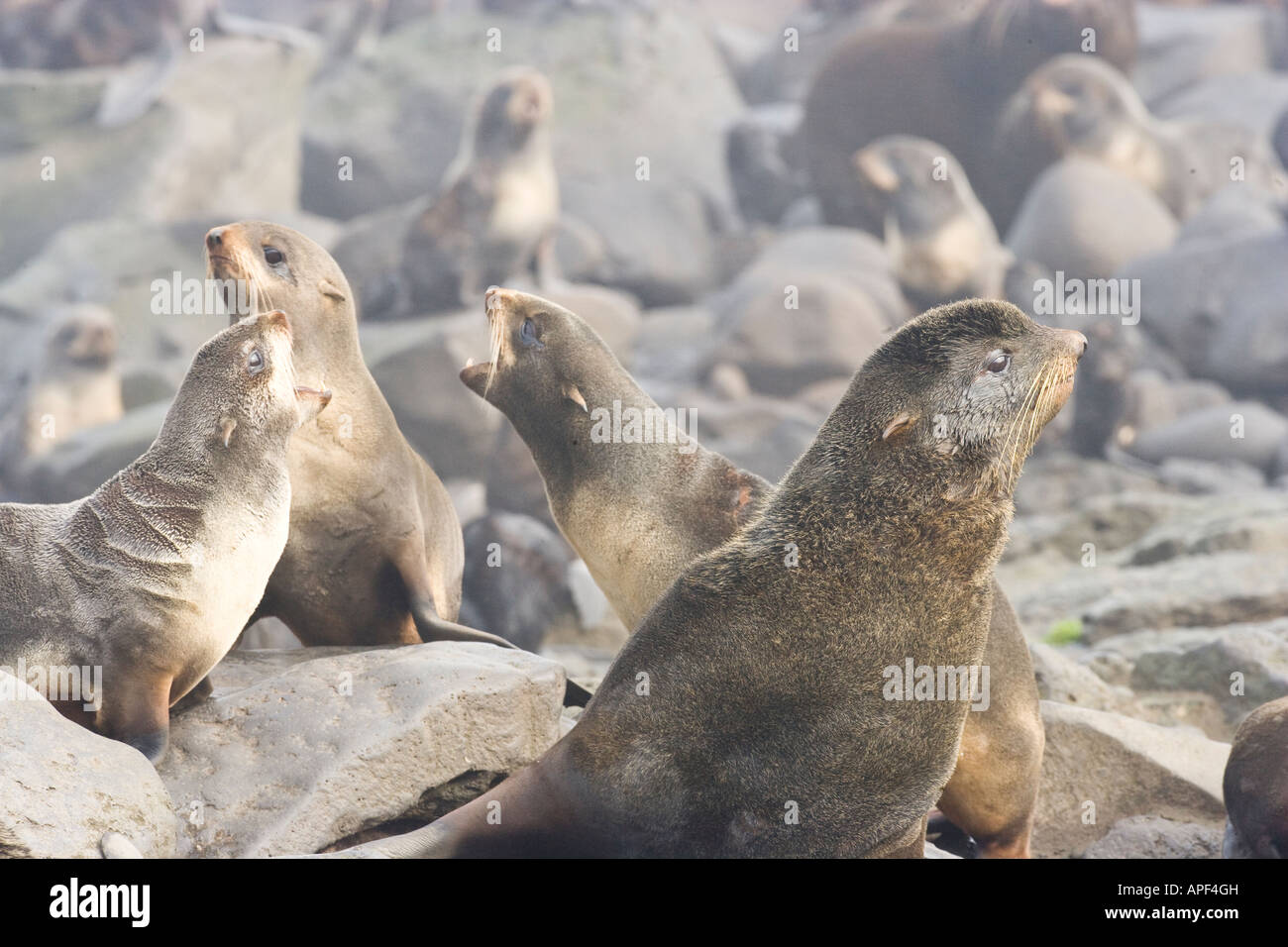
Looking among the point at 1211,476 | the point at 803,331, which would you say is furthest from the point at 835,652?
the point at 803,331

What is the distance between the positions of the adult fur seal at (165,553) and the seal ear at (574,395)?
3.21 feet

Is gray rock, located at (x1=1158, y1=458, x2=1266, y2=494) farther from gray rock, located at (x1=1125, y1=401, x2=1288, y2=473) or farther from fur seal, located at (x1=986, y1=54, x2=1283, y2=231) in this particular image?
fur seal, located at (x1=986, y1=54, x2=1283, y2=231)

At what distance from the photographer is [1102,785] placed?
17.5 ft

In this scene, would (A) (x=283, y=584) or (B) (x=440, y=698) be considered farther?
(A) (x=283, y=584)

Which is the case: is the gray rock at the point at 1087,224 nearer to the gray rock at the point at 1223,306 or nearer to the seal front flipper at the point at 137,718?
the gray rock at the point at 1223,306

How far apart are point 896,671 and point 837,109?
1974cm

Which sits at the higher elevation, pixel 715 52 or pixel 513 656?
pixel 715 52

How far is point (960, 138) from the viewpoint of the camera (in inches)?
845

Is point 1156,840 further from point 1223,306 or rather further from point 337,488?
point 1223,306

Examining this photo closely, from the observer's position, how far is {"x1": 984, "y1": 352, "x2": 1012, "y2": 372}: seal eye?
3373 mm

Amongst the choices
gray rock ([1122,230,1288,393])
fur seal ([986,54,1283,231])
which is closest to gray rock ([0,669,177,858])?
gray rock ([1122,230,1288,393])

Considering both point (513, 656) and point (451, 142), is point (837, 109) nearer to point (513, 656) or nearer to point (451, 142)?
point (451, 142)

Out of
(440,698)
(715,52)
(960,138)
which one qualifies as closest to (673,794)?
(440,698)

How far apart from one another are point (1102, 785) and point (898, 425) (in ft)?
8.40
